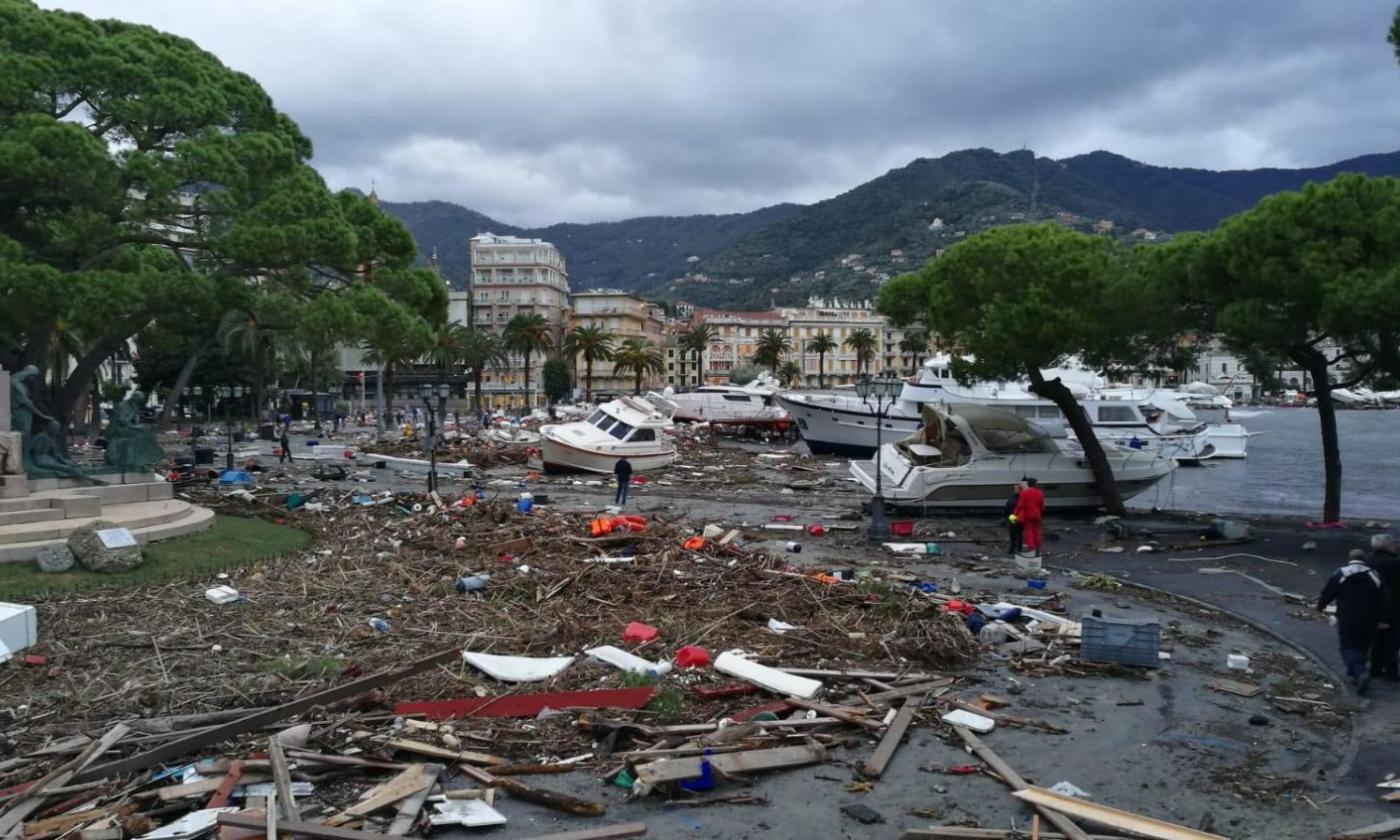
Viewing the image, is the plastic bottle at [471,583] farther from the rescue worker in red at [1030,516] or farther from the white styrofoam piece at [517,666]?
the rescue worker in red at [1030,516]

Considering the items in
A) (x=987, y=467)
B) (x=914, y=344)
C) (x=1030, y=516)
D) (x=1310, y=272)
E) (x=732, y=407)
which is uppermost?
(x=914, y=344)

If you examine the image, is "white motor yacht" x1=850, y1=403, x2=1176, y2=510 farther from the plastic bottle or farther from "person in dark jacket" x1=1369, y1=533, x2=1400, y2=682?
"person in dark jacket" x1=1369, y1=533, x2=1400, y2=682

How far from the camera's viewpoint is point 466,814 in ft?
20.1

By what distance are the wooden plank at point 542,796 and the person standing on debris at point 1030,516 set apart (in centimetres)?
1112

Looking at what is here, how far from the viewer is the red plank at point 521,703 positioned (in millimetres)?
7836

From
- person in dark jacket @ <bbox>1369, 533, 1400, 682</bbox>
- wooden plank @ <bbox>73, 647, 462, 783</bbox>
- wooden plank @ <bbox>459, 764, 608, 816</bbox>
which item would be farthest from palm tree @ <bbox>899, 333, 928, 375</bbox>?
wooden plank @ <bbox>459, 764, 608, 816</bbox>

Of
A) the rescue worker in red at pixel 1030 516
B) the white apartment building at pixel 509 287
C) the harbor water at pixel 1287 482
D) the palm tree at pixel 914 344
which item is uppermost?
the white apartment building at pixel 509 287

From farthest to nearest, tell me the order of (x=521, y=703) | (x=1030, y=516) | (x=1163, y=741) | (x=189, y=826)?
(x=1030, y=516) < (x=521, y=703) < (x=1163, y=741) < (x=189, y=826)

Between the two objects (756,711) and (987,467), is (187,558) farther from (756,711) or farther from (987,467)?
(987,467)

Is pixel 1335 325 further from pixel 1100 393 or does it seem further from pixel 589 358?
pixel 589 358

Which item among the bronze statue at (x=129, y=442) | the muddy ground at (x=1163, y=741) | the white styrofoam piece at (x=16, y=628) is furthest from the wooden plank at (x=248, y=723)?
the bronze statue at (x=129, y=442)

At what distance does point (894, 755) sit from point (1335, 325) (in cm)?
1267

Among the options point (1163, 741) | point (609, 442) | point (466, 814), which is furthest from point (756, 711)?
point (609, 442)

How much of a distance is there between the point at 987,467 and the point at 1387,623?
39.9 feet
